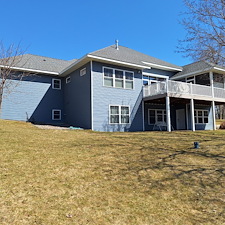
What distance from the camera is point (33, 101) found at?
52.9 feet

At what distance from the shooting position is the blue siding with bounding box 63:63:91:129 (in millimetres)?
14086

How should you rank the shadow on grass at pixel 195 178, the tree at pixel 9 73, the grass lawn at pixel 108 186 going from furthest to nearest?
the tree at pixel 9 73 < the shadow on grass at pixel 195 178 < the grass lawn at pixel 108 186

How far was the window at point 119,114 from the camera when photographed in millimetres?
14516

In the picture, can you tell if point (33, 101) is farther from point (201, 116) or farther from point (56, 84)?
point (201, 116)

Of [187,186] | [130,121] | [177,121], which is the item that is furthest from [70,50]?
[187,186]

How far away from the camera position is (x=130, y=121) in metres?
15.4

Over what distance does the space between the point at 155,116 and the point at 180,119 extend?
2.95 metres

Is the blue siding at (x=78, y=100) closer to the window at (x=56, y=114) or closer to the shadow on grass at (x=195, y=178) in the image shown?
the window at (x=56, y=114)

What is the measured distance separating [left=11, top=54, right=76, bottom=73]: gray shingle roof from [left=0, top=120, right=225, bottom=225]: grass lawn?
1065 centimetres

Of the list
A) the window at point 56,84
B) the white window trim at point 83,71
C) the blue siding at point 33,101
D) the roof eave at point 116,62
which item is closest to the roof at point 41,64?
the blue siding at point 33,101

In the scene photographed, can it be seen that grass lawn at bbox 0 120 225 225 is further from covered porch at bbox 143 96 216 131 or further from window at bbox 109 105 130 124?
covered porch at bbox 143 96 216 131

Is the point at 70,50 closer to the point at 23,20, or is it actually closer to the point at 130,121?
the point at 23,20

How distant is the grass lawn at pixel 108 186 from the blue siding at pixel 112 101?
6912 millimetres

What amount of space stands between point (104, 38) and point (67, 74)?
6.35 meters
